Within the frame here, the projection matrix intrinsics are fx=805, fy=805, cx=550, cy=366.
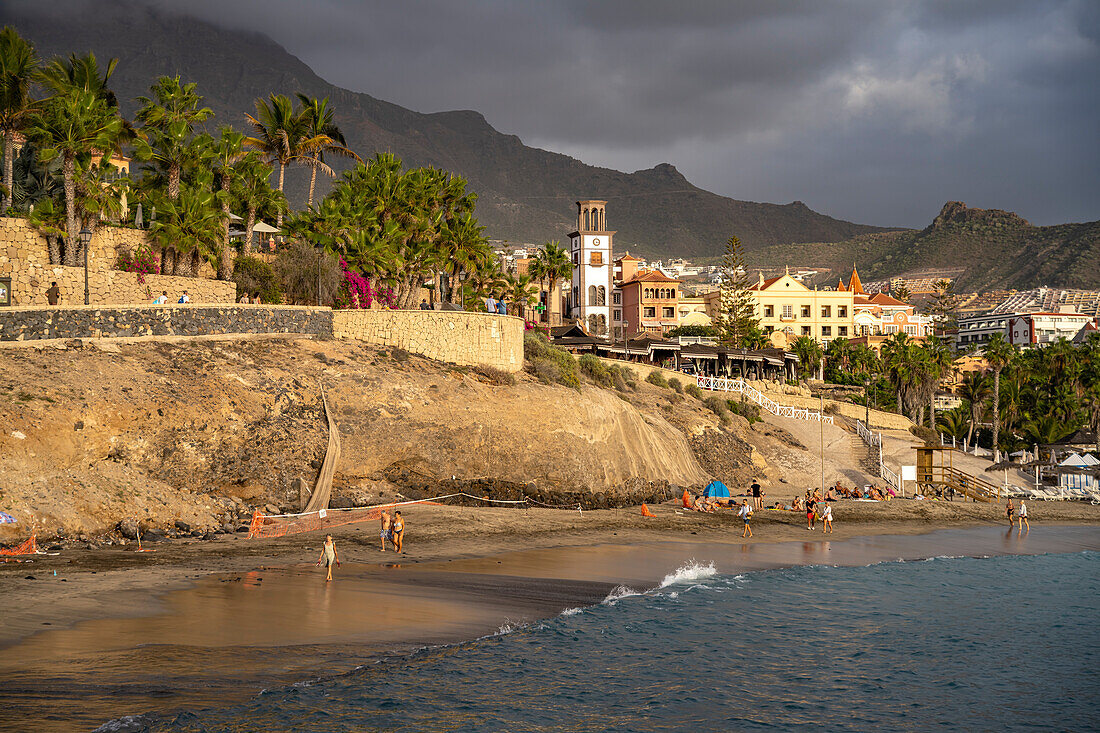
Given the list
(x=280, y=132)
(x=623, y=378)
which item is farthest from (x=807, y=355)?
(x=280, y=132)

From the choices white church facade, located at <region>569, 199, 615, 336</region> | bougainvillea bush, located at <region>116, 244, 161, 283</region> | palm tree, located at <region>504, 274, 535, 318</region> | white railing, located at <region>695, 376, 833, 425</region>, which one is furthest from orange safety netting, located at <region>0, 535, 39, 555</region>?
white church facade, located at <region>569, 199, 615, 336</region>

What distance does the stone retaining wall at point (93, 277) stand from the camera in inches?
1271

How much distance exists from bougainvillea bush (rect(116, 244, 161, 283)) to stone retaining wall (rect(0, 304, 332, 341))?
507 centimetres

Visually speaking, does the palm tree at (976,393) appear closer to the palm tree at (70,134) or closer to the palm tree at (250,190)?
the palm tree at (250,190)

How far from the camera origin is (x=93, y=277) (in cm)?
3388

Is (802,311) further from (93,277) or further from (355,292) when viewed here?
(93,277)

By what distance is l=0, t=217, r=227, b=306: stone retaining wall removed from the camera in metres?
32.3

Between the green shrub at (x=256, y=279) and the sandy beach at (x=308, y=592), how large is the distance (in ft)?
54.3

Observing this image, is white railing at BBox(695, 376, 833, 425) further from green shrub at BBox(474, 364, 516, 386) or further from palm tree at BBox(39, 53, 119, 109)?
palm tree at BBox(39, 53, 119, 109)

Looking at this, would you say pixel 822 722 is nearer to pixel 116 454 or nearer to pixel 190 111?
pixel 116 454

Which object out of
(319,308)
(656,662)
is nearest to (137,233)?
(319,308)

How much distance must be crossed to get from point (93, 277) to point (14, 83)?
8.58 m

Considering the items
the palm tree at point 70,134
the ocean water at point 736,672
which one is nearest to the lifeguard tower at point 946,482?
the ocean water at point 736,672

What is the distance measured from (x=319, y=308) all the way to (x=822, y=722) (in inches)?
1098
